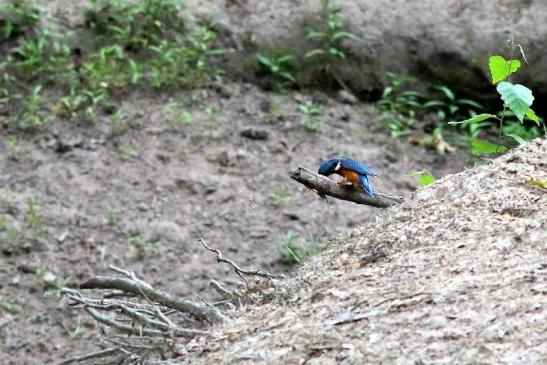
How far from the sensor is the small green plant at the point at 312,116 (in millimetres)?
7281

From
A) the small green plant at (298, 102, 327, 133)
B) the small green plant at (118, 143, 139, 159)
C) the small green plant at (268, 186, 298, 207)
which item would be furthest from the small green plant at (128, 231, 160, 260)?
the small green plant at (298, 102, 327, 133)

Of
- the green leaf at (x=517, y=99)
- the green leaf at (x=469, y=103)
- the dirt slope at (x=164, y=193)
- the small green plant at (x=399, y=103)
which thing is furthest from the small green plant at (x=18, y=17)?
the green leaf at (x=517, y=99)

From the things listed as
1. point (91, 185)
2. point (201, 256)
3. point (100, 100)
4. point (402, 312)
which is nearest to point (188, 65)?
point (100, 100)

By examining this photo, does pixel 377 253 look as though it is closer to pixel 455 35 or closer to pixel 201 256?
pixel 201 256

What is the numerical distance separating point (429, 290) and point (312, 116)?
14.9 ft

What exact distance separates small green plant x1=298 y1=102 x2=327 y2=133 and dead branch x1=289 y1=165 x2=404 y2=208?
3.39 meters

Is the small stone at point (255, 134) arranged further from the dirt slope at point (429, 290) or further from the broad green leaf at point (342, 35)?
the dirt slope at point (429, 290)

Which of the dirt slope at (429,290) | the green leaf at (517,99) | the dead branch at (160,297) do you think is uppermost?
the green leaf at (517,99)

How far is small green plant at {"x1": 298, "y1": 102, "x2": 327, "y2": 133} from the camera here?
23.9ft

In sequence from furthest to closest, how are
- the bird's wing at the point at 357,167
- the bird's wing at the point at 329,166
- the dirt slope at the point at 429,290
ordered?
the bird's wing at the point at 329,166
the bird's wing at the point at 357,167
the dirt slope at the point at 429,290

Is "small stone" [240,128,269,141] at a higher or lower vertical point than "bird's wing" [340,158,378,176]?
lower

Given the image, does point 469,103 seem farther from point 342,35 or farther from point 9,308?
point 9,308

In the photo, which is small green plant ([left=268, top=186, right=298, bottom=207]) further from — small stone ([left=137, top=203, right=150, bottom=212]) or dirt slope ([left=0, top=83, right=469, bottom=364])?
small stone ([left=137, top=203, right=150, bottom=212])

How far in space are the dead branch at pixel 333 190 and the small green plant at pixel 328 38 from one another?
385 cm
